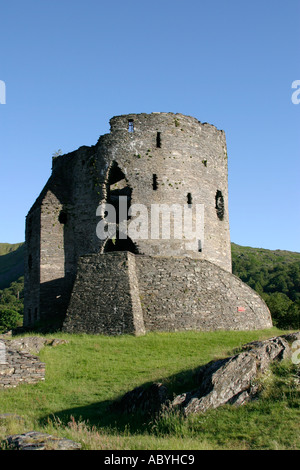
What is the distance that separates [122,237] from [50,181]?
631cm

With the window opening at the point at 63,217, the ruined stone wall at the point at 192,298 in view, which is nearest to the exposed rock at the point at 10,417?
the ruined stone wall at the point at 192,298

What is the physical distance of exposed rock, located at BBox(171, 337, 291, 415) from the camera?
1053 cm

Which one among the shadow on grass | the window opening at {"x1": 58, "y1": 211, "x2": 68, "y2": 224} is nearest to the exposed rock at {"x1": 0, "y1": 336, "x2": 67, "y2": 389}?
the shadow on grass

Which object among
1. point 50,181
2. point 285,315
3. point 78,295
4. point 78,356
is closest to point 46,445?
point 78,356

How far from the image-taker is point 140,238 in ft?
82.4

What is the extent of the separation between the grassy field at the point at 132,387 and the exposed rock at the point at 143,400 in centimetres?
30

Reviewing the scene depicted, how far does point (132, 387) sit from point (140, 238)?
11965mm

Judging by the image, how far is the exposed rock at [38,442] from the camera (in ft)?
26.1

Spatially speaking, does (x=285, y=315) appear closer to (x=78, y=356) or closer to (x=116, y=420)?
(x=78, y=356)

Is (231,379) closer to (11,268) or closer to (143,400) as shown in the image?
(143,400)

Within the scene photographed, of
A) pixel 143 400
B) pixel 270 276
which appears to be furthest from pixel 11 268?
pixel 143 400

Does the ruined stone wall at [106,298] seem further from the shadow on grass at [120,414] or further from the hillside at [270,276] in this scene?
the hillside at [270,276]
